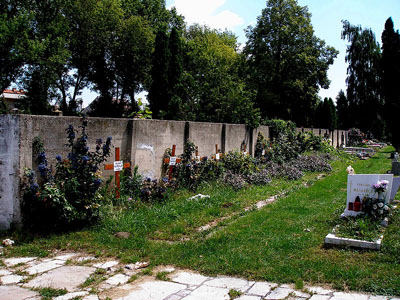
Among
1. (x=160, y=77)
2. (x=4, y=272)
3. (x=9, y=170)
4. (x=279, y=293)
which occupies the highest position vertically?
(x=160, y=77)

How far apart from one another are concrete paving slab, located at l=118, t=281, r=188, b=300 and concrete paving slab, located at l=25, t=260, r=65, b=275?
1376 mm

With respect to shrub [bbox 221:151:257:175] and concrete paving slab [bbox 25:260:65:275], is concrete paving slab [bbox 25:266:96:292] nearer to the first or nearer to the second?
concrete paving slab [bbox 25:260:65:275]

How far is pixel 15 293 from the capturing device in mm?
4176

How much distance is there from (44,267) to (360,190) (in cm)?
540

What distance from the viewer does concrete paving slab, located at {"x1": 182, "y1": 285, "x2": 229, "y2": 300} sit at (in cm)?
406

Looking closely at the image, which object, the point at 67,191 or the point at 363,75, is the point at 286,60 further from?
the point at 67,191

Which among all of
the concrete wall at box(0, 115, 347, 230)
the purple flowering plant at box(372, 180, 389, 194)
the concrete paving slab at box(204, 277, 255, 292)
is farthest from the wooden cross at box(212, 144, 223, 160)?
the concrete paving slab at box(204, 277, 255, 292)

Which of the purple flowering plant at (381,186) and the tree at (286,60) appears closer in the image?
the purple flowering plant at (381,186)

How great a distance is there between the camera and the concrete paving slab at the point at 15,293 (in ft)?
13.3

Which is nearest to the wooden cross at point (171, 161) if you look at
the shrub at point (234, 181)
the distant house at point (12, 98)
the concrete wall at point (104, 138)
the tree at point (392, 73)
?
the concrete wall at point (104, 138)

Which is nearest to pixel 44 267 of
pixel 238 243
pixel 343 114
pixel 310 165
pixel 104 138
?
pixel 238 243

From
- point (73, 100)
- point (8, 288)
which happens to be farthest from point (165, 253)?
point (73, 100)

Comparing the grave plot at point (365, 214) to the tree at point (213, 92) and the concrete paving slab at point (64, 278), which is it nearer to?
the concrete paving slab at point (64, 278)

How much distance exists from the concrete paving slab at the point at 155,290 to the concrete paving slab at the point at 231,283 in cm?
37
